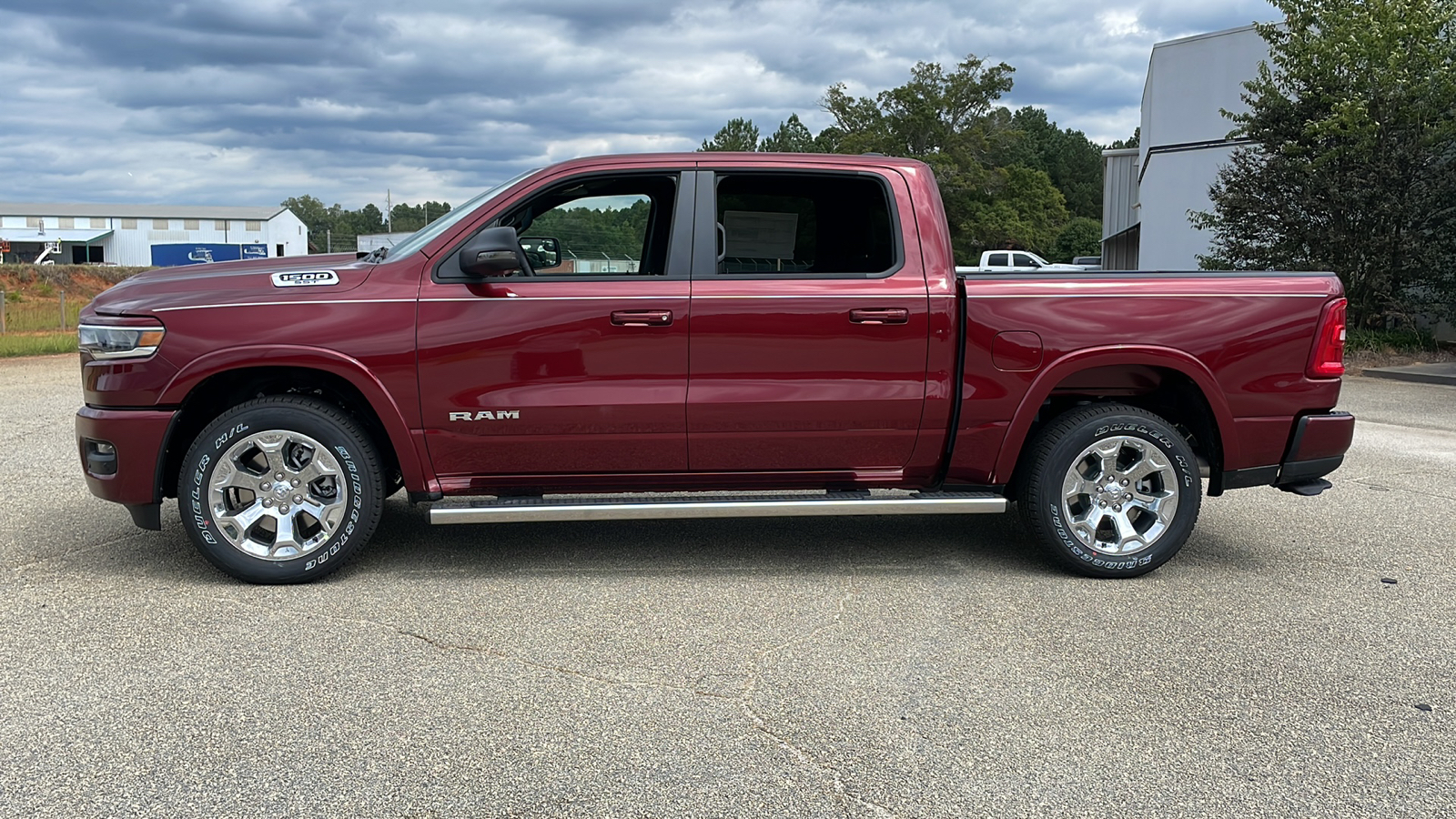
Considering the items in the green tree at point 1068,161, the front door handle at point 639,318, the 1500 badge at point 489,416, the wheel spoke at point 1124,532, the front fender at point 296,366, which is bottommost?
the wheel spoke at point 1124,532

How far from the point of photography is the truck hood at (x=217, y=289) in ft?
15.2

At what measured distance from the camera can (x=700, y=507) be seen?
4.75 m

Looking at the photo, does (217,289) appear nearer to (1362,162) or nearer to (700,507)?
(700,507)

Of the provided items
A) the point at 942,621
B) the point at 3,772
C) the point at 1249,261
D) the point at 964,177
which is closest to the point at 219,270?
the point at 3,772

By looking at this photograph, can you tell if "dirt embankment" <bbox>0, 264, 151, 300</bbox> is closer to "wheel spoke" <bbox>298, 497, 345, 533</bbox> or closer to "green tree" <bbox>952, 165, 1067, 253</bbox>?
"green tree" <bbox>952, 165, 1067, 253</bbox>

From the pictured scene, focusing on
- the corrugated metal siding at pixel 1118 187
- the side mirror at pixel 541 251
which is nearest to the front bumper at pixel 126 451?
the side mirror at pixel 541 251

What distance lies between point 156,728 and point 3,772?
15.8 inches

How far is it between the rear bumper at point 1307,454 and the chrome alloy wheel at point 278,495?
4.06m

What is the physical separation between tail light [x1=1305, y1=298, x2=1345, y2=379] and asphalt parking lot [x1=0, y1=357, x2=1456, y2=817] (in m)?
0.97

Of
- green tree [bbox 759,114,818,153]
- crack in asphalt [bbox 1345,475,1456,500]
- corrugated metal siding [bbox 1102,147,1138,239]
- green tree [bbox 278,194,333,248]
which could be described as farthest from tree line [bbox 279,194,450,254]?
crack in asphalt [bbox 1345,475,1456,500]

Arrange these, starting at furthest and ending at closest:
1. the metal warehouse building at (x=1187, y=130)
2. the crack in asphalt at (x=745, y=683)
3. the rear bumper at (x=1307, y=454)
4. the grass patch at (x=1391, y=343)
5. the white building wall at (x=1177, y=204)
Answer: the white building wall at (x=1177, y=204) → the metal warehouse building at (x=1187, y=130) → the grass patch at (x=1391, y=343) → the rear bumper at (x=1307, y=454) → the crack in asphalt at (x=745, y=683)

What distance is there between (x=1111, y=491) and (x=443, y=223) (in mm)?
3272

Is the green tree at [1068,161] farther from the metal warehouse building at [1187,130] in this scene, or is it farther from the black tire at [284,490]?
the black tire at [284,490]

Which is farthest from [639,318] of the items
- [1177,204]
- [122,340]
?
[1177,204]
